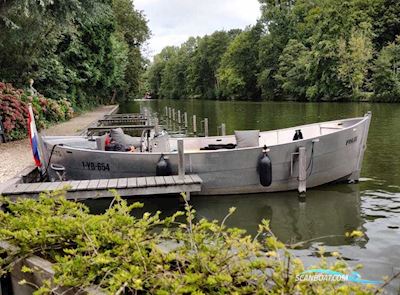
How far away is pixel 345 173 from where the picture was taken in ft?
32.2

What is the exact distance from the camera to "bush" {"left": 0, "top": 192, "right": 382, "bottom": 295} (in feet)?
6.21

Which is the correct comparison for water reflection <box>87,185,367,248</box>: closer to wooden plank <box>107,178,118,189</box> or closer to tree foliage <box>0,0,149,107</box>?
wooden plank <box>107,178,118,189</box>

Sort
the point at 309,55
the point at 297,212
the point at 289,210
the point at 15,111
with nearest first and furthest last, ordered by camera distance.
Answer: the point at 297,212 → the point at 289,210 → the point at 15,111 → the point at 309,55

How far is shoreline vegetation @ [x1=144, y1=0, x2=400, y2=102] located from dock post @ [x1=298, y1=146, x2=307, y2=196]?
119ft

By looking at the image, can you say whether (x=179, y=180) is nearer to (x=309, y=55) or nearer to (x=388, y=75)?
(x=388, y=75)

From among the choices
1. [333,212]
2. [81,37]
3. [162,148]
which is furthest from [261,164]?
[81,37]

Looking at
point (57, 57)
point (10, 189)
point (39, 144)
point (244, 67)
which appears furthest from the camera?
point (244, 67)

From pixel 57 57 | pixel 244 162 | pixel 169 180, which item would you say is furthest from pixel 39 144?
pixel 57 57

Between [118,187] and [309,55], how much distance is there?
47.2 m

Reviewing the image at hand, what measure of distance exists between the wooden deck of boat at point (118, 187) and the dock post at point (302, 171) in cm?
235

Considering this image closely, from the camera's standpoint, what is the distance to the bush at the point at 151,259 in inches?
74.5

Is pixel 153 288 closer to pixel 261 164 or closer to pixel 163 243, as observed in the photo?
pixel 163 243

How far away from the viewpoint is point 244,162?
→ 28.5ft

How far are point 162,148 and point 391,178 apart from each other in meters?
5.80
